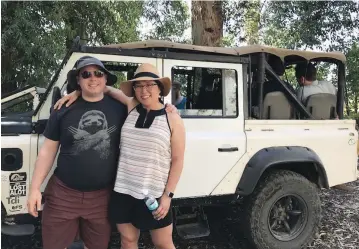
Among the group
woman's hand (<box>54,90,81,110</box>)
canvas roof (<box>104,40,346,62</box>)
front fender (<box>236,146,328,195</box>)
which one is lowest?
front fender (<box>236,146,328,195</box>)

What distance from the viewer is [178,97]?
3543 mm

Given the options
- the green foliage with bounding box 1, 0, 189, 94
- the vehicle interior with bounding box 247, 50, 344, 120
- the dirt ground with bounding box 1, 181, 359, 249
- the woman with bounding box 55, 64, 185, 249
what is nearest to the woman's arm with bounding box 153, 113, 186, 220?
the woman with bounding box 55, 64, 185, 249

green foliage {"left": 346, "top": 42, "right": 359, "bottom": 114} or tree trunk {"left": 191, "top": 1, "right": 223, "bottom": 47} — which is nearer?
tree trunk {"left": 191, "top": 1, "right": 223, "bottom": 47}

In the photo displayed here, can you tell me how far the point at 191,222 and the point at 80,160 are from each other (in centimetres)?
175

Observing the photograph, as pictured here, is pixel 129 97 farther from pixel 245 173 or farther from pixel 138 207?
pixel 245 173

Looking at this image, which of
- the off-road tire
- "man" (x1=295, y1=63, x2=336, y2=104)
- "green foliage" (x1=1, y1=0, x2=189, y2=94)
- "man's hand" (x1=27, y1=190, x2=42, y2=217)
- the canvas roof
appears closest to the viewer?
"man's hand" (x1=27, y1=190, x2=42, y2=217)

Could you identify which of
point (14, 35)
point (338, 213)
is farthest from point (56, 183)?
point (14, 35)

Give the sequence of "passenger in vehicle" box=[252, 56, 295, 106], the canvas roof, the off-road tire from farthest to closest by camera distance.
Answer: "passenger in vehicle" box=[252, 56, 295, 106] < the off-road tire < the canvas roof

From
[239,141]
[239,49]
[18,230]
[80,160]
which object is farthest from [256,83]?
[18,230]

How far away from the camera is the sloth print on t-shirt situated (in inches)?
95.0

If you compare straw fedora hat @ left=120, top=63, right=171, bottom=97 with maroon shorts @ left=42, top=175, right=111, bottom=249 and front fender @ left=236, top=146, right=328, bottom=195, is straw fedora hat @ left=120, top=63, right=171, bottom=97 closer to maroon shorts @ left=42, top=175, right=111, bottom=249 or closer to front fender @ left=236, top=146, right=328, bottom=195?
maroon shorts @ left=42, top=175, right=111, bottom=249

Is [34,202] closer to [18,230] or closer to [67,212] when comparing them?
[67,212]

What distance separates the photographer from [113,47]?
3.24m

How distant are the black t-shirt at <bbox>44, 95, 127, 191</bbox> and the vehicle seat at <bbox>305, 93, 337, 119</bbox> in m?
2.45
